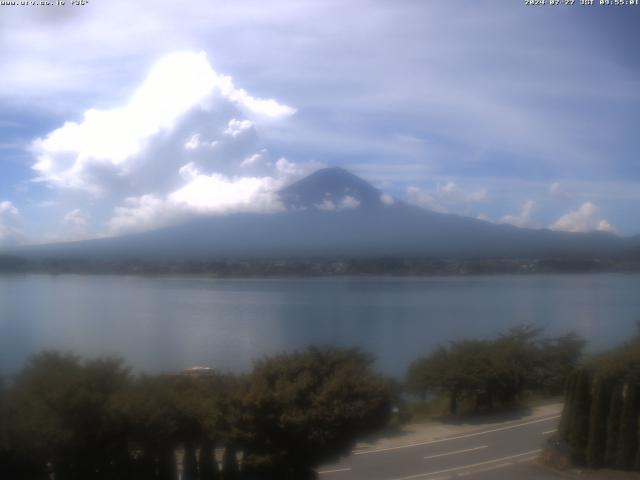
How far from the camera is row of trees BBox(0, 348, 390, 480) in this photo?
8.73m

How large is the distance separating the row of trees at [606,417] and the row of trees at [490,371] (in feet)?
17.1

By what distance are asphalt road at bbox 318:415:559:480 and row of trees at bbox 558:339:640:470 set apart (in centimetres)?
91

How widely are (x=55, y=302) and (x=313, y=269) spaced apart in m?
12.2

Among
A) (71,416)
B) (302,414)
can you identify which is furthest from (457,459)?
(71,416)

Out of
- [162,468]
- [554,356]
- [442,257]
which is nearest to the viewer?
[162,468]

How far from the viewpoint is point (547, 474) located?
11305mm

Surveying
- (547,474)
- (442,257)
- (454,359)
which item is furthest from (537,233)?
(547,474)

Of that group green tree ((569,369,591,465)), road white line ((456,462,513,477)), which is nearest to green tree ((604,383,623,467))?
green tree ((569,369,591,465))

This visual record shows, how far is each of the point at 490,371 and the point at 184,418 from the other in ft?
34.5

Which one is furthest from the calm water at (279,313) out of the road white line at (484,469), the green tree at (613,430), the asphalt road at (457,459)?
the green tree at (613,430)

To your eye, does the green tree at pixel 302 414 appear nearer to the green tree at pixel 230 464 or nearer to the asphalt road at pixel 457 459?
the green tree at pixel 230 464

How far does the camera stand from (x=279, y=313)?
24.8 metres

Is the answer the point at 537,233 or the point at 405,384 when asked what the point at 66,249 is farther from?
the point at 537,233

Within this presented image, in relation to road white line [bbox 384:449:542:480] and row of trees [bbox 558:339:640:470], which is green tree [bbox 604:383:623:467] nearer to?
row of trees [bbox 558:339:640:470]
